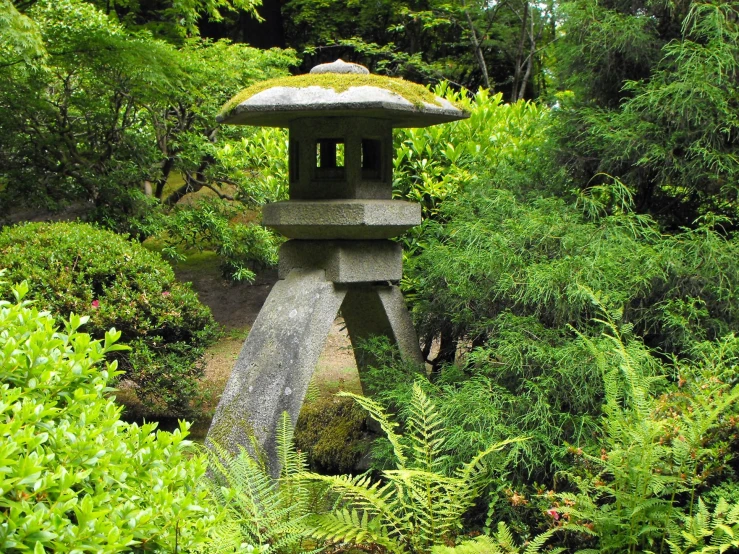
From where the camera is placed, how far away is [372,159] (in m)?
4.68

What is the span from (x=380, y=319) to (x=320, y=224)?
0.96 meters

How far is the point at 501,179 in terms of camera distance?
532cm

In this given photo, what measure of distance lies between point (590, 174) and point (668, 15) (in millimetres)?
1163

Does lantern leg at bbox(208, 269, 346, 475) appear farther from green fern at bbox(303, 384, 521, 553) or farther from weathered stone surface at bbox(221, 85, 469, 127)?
weathered stone surface at bbox(221, 85, 469, 127)

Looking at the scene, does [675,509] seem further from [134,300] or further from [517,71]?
[517,71]

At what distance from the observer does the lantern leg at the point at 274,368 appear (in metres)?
4.04

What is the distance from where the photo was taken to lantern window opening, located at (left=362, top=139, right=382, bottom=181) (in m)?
4.60

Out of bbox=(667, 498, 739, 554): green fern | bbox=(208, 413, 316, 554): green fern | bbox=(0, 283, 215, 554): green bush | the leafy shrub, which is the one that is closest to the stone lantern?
bbox=(208, 413, 316, 554): green fern

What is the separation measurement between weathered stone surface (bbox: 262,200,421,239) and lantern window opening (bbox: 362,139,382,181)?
265 mm

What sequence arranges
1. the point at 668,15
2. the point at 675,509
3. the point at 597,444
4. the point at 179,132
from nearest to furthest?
the point at 675,509
the point at 597,444
the point at 668,15
the point at 179,132

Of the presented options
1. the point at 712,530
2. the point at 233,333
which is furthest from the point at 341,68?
the point at 233,333

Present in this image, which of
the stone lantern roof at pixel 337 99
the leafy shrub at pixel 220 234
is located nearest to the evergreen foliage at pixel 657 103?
the stone lantern roof at pixel 337 99

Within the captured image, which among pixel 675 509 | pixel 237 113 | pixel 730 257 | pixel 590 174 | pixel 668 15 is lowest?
pixel 675 509

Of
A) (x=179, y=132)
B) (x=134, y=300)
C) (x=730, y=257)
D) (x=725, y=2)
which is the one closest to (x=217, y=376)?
(x=134, y=300)
